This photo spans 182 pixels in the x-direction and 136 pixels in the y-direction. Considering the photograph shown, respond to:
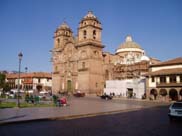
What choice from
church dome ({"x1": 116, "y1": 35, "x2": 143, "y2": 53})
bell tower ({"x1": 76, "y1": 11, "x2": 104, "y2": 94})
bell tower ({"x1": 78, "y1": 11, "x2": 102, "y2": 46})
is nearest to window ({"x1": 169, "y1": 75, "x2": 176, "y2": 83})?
bell tower ({"x1": 76, "y1": 11, "x2": 104, "y2": 94})

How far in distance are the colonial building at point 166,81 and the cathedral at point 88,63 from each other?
1218 cm

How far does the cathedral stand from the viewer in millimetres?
63219

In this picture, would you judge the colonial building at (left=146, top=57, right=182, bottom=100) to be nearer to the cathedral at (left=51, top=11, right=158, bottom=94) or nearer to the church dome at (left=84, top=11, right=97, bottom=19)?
the cathedral at (left=51, top=11, right=158, bottom=94)

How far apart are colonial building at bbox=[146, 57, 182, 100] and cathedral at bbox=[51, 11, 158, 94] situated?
12175 millimetres

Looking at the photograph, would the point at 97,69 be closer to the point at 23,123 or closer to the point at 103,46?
the point at 103,46

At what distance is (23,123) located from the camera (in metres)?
14.1

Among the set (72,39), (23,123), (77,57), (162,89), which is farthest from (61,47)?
(23,123)

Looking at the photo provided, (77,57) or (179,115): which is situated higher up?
(77,57)

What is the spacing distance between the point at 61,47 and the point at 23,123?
2453 inches

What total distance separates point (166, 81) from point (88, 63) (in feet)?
76.1

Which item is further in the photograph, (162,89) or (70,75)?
(70,75)

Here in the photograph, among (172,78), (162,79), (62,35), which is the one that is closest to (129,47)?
(62,35)

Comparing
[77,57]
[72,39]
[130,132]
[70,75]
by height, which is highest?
[72,39]

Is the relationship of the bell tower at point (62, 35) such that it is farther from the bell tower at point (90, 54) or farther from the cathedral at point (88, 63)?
the bell tower at point (90, 54)
